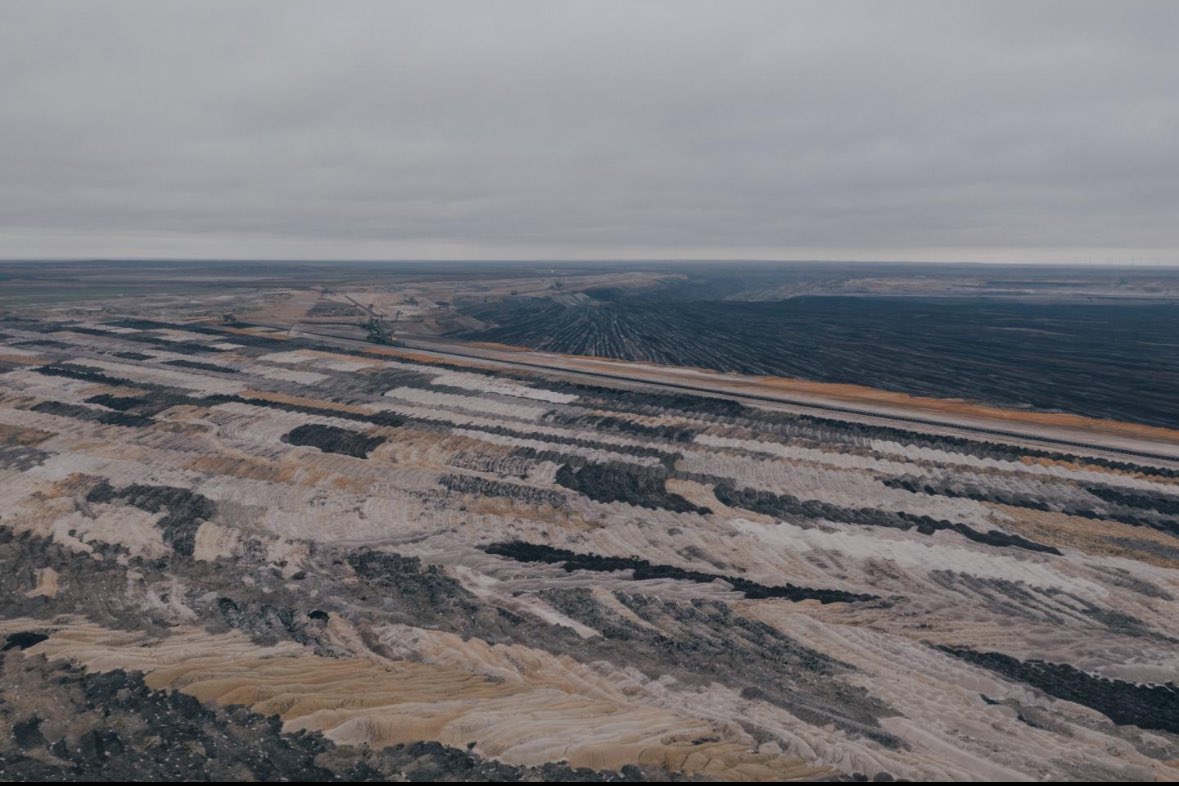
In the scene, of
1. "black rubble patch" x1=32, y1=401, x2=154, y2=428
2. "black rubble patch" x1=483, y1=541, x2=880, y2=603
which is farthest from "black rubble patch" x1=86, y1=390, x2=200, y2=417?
"black rubble patch" x1=483, y1=541, x2=880, y2=603

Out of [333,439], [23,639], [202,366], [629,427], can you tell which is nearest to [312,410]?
[333,439]

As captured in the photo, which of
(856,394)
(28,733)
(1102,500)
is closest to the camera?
(28,733)

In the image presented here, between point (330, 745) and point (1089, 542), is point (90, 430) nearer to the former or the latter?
point (330, 745)

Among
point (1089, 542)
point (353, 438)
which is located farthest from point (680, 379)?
point (1089, 542)

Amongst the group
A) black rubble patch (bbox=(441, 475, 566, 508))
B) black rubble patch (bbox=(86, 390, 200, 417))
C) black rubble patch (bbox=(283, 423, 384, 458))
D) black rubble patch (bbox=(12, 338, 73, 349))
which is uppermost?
black rubble patch (bbox=(12, 338, 73, 349))

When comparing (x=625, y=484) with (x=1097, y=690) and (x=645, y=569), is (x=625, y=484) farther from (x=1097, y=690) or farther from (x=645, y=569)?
(x=1097, y=690)

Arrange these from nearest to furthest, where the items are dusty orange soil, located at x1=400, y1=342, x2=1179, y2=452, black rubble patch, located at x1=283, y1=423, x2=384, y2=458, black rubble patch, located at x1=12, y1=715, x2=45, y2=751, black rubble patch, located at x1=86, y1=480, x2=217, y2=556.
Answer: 1. black rubble patch, located at x1=12, y1=715, x2=45, y2=751
2. black rubble patch, located at x1=86, y1=480, x2=217, y2=556
3. black rubble patch, located at x1=283, y1=423, x2=384, y2=458
4. dusty orange soil, located at x1=400, y1=342, x2=1179, y2=452

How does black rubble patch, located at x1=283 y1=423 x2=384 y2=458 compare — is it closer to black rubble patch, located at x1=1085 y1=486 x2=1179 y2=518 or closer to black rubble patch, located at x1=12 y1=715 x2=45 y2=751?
black rubble patch, located at x1=12 y1=715 x2=45 y2=751
